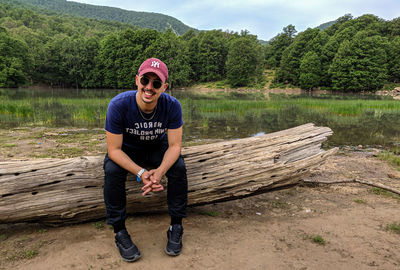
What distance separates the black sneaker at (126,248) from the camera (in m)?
2.48

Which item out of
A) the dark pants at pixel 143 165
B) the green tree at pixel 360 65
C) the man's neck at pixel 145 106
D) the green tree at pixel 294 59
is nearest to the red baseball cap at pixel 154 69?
the man's neck at pixel 145 106

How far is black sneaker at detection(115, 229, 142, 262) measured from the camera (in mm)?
2480

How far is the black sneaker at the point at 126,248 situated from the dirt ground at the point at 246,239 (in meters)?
0.06

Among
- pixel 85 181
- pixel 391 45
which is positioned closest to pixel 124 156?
pixel 85 181

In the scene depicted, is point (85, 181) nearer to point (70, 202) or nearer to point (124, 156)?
point (70, 202)

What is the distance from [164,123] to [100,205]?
4.57ft

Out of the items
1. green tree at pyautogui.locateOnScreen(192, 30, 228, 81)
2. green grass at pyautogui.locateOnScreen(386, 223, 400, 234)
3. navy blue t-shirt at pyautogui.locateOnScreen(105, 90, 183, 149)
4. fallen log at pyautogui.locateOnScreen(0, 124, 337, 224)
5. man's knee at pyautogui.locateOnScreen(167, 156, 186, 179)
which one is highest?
green tree at pyautogui.locateOnScreen(192, 30, 228, 81)

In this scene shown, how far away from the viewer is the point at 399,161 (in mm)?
6523

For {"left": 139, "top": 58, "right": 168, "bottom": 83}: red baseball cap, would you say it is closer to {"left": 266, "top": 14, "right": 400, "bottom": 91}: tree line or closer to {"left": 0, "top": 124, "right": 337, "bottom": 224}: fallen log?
{"left": 0, "top": 124, "right": 337, "bottom": 224}: fallen log

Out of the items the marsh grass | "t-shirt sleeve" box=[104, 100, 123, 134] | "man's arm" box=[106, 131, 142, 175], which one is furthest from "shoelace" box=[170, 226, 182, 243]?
the marsh grass

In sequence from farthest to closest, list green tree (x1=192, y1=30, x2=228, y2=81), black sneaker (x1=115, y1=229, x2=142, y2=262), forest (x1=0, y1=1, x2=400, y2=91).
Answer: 1. green tree (x1=192, y1=30, x2=228, y2=81)
2. forest (x1=0, y1=1, x2=400, y2=91)
3. black sneaker (x1=115, y1=229, x2=142, y2=262)

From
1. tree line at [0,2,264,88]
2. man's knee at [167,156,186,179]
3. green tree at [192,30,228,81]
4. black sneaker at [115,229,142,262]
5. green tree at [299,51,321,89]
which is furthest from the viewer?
green tree at [192,30,228,81]

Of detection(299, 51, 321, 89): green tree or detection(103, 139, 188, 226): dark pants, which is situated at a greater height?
detection(299, 51, 321, 89): green tree

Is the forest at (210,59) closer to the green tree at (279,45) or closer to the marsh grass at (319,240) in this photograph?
the green tree at (279,45)
